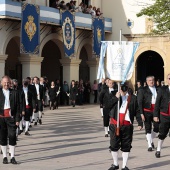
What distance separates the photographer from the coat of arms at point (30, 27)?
26.5 m

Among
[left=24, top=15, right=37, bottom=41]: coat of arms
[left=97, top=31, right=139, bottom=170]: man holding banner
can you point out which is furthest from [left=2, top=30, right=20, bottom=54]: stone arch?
[left=97, top=31, right=139, bottom=170]: man holding banner

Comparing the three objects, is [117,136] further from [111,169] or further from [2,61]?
[2,61]

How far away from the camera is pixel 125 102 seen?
9.67m

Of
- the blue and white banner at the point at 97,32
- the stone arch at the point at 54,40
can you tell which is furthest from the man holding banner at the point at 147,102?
the blue and white banner at the point at 97,32

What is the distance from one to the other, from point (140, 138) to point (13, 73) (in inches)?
676

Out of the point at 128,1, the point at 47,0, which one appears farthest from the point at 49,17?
the point at 128,1

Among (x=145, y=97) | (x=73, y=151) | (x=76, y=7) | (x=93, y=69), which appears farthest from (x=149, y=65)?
(x=73, y=151)

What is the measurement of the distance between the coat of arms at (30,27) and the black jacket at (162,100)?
635 inches

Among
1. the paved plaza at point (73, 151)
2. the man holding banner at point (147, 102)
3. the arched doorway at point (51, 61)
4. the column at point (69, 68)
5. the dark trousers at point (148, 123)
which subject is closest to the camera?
the paved plaza at point (73, 151)

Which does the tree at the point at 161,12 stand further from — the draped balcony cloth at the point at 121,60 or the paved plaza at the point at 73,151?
the draped balcony cloth at the point at 121,60

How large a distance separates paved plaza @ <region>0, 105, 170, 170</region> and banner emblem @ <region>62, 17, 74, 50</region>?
40.8ft

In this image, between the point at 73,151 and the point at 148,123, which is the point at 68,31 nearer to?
the point at 148,123

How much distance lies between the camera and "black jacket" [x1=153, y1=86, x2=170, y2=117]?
36.2 ft

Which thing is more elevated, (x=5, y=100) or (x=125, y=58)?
(x=125, y=58)
